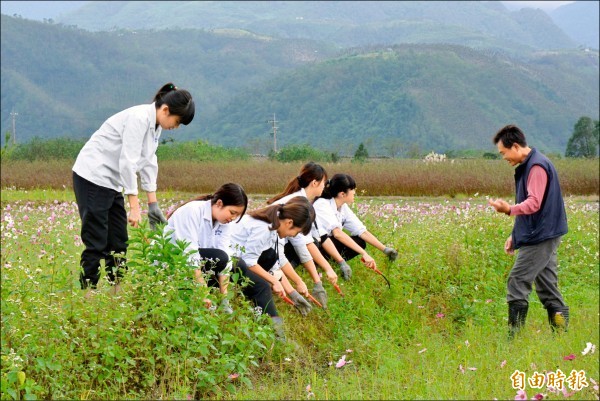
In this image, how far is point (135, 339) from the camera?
504cm

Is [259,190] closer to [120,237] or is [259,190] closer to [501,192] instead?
[501,192]

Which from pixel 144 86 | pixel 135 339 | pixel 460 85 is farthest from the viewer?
pixel 144 86

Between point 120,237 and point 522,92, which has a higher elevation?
point 120,237

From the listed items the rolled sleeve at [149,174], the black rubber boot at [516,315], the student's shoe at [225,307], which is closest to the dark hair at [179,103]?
the rolled sleeve at [149,174]

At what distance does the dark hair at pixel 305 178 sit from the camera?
723 cm

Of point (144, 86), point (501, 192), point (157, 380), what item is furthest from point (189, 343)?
point (144, 86)

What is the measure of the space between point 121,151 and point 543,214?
3.25 metres

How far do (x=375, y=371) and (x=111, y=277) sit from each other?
2.12m

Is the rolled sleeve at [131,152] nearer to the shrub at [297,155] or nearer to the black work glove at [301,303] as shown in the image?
the black work glove at [301,303]

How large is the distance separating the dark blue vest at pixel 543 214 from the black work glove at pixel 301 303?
1742mm

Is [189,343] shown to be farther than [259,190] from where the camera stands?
No

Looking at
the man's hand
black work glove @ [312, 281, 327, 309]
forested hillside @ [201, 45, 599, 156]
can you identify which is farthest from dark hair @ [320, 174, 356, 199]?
forested hillside @ [201, 45, 599, 156]

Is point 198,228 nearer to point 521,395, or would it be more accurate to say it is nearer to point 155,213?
point 155,213

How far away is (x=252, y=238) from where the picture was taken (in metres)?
6.37
